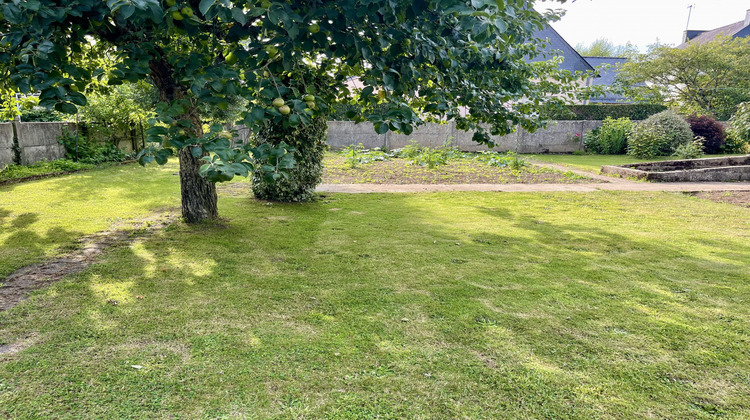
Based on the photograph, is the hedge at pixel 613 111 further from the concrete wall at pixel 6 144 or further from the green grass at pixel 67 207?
the concrete wall at pixel 6 144

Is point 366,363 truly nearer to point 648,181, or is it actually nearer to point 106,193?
point 106,193

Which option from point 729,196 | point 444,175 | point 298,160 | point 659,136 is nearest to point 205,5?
point 298,160

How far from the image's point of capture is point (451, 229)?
607 centimetres

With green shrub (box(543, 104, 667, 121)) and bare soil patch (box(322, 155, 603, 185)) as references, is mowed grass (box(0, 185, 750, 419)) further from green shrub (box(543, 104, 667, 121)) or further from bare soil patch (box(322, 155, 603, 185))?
green shrub (box(543, 104, 667, 121))

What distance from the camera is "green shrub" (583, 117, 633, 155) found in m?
18.3

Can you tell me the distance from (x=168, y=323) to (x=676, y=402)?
3.04 metres

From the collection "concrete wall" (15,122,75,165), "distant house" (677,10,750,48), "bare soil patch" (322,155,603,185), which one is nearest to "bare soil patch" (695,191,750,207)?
"bare soil patch" (322,155,603,185)

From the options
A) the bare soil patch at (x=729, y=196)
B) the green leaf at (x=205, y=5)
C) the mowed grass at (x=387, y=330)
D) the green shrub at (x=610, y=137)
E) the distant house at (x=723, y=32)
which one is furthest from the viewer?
the distant house at (x=723, y=32)

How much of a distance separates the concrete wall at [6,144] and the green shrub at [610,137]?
19683 millimetres

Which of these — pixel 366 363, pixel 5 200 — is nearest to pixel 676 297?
pixel 366 363

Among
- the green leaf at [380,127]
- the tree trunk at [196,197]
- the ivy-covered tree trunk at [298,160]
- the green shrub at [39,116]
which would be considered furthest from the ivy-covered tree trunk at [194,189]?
the green shrub at [39,116]

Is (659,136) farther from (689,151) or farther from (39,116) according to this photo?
(39,116)

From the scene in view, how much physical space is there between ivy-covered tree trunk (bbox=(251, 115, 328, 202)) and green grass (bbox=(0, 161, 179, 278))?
155 cm

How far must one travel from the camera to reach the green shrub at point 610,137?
18.3 m
